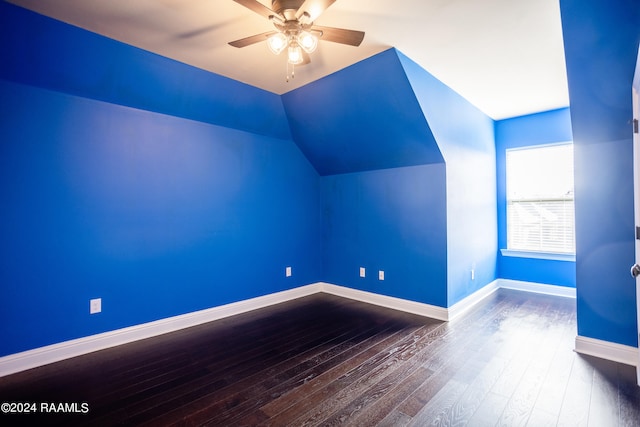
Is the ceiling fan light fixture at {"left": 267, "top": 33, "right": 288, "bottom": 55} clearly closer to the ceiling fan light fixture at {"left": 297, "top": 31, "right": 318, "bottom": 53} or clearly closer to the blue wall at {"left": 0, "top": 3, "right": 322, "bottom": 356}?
the ceiling fan light fixture at {"left": 297, "top": 31, "right": 318, "bottom": 53}

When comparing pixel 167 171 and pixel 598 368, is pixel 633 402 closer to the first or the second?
pixel 598 368

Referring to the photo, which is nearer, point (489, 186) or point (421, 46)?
point (421, 46)

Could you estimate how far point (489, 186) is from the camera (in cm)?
434

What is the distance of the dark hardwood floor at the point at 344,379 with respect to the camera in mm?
1737

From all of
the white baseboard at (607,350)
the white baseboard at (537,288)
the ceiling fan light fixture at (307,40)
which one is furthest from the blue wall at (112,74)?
the white baseboard at (537,288)

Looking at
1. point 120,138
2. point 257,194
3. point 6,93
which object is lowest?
point 257,194

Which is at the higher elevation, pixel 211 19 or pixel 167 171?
pixel 211 19

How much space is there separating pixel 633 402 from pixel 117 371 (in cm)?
348

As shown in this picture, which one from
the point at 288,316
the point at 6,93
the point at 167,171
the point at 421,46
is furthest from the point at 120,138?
the point at 421,46

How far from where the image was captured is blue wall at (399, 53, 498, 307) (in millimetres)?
3090

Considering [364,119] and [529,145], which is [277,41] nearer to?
[364,119]

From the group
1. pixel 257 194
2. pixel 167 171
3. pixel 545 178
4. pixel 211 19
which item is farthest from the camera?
pixel 545 178

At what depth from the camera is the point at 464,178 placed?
3.67m

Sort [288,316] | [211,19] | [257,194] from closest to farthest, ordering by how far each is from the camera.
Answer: [211,19]
[288,316]
[257,194]
